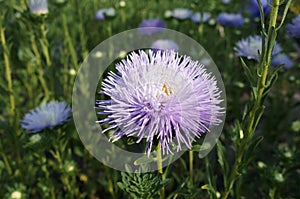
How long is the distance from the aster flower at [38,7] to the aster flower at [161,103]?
3.35ft

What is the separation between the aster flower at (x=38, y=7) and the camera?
1927 mm

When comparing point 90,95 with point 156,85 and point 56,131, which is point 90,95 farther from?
point 156,85

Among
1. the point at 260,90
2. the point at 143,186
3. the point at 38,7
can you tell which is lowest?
the point at 143,186

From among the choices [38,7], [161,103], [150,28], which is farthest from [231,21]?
[161,103]

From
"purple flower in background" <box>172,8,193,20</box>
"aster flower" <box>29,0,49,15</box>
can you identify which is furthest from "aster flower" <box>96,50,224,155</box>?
"purple flower in background" <box>172,8,193,20</box>

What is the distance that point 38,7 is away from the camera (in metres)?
1.97

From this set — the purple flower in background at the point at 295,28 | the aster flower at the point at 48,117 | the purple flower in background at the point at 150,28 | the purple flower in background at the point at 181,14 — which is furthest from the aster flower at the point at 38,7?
the purple flower in background at the point at 295,28

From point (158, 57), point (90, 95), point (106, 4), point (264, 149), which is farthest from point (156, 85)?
point (106, 4)

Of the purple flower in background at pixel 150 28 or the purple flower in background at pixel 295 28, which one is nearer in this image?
the purple flower in background at pixel 295 28

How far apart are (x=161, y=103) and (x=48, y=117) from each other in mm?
788

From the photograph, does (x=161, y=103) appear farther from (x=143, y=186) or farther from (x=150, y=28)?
(x=150, y=28)

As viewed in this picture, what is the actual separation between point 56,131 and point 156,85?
74 cm

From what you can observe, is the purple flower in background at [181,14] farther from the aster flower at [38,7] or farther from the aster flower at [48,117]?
the aster flower at [48,117]

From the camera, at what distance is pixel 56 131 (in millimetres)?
1642
